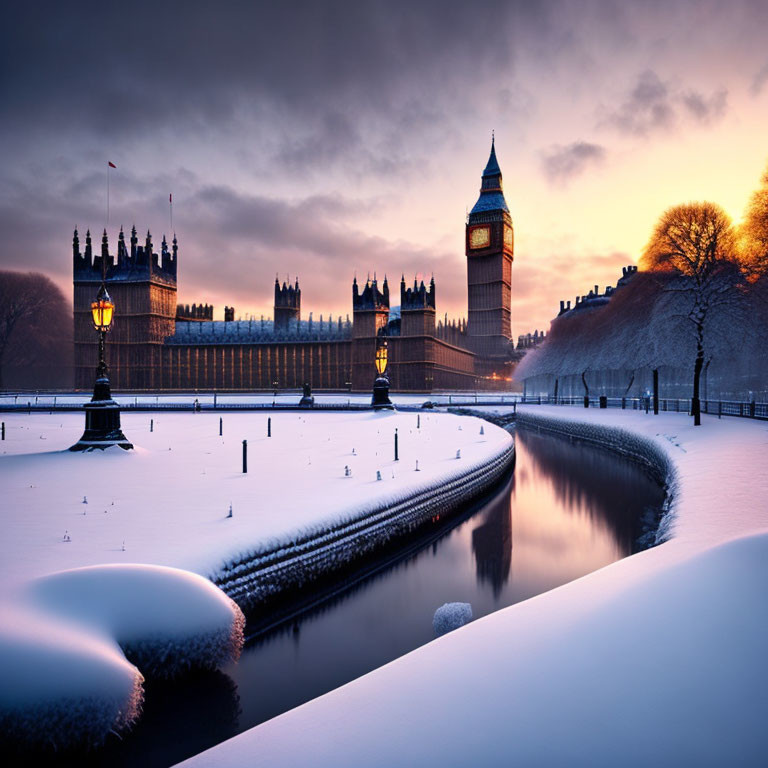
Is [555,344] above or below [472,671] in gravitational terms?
above

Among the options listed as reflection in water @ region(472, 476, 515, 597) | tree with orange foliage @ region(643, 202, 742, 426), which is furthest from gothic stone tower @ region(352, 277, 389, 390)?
reflection in water @ region(472, 476, 515, 597)

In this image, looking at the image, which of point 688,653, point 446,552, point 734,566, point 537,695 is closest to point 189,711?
point 537,695

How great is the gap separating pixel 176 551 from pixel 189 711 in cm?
218

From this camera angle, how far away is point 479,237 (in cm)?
14275

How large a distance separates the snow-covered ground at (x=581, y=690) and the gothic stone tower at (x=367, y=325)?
7175 centimetres

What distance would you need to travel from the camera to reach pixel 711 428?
2417 centimetres

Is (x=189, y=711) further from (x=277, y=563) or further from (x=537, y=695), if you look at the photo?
(x=537, y=695)

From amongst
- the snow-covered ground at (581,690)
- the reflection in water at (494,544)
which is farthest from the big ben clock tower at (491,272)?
the snow-covered ground at (581,690)

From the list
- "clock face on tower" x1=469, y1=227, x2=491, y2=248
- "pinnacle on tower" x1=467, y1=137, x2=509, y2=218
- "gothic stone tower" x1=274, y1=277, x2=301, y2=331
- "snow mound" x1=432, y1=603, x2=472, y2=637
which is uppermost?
"pinnacle on tower" x1=467, y1=137, x2=509, y2=218

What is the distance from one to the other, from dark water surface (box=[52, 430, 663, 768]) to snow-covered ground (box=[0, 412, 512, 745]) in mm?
599

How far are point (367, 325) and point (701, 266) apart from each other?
50968mm

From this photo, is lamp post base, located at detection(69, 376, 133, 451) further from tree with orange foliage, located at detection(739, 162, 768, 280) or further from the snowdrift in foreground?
tree with orange foliage, located at detection(739, 162, 768, 280)

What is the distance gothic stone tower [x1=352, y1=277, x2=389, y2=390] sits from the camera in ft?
253

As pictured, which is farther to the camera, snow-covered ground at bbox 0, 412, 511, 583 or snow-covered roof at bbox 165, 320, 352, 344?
snow-covered roof at bbox 165, 320, 352, 344
